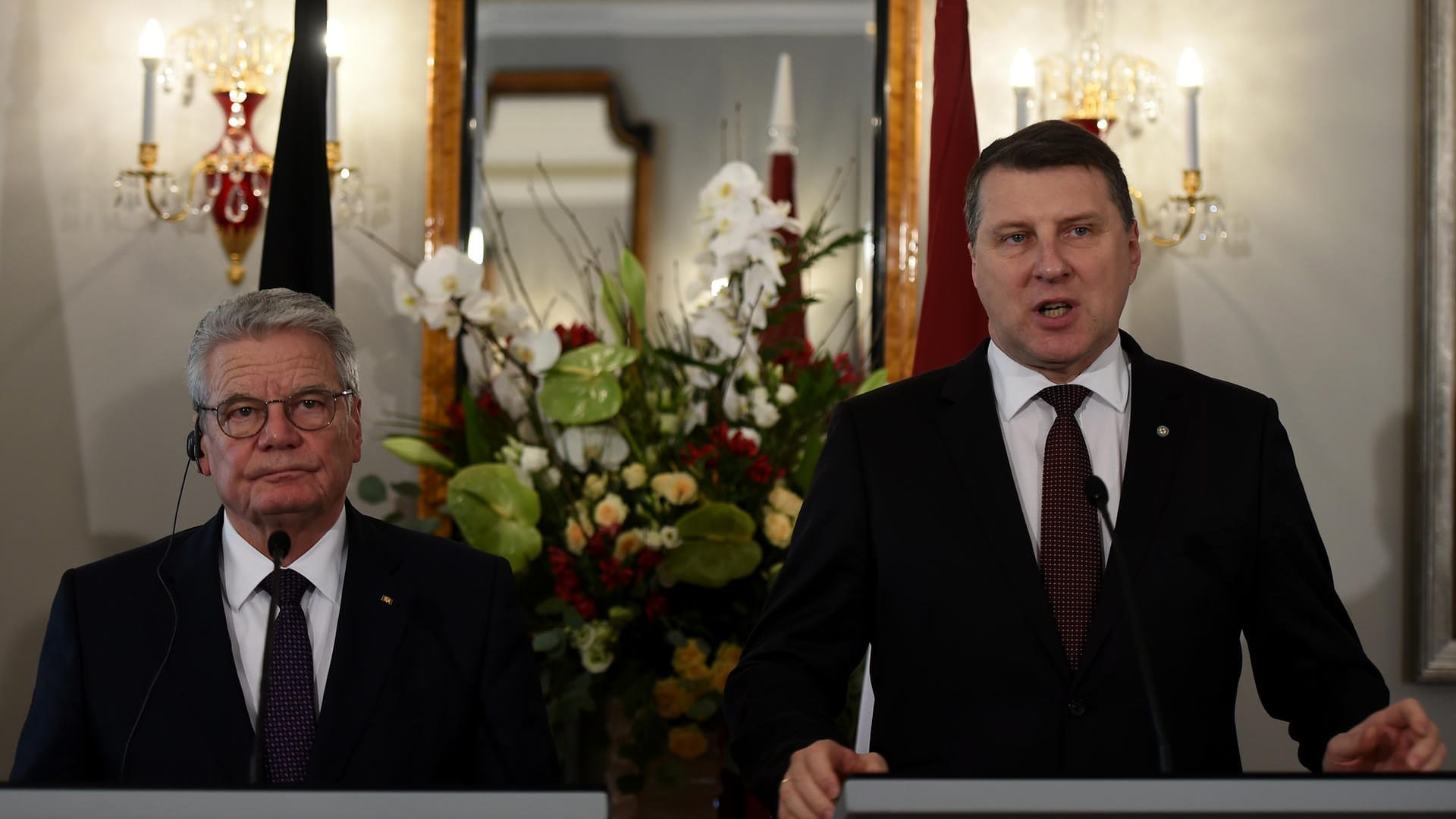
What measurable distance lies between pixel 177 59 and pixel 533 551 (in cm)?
141

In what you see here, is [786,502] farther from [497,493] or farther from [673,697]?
[497,493]

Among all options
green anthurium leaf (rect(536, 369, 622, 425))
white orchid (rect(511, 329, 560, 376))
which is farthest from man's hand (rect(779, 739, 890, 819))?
white orchid (rect(511, 329, 560, 376))

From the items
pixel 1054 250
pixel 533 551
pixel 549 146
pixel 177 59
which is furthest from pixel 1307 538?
pixel 177 59

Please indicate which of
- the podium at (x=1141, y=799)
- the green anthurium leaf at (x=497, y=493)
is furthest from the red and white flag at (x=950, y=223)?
the podium at (x=1141, y=799)

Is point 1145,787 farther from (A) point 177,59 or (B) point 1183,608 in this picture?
(A) point 177,59

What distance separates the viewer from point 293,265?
2428mm

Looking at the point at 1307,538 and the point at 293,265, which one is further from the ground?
the point at 293,265

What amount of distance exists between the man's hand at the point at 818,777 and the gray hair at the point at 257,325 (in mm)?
847

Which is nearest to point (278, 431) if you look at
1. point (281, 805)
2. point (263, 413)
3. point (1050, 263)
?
point (263, 413)

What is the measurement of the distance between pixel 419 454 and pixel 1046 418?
4.68 feet

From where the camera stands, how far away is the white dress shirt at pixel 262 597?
5.84 ft

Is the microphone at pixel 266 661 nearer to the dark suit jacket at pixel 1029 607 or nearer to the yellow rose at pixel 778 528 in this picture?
the dark suit jacket at pixel 1029 607

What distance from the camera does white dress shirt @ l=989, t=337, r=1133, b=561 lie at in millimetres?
1722

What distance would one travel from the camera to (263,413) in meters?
1.79
